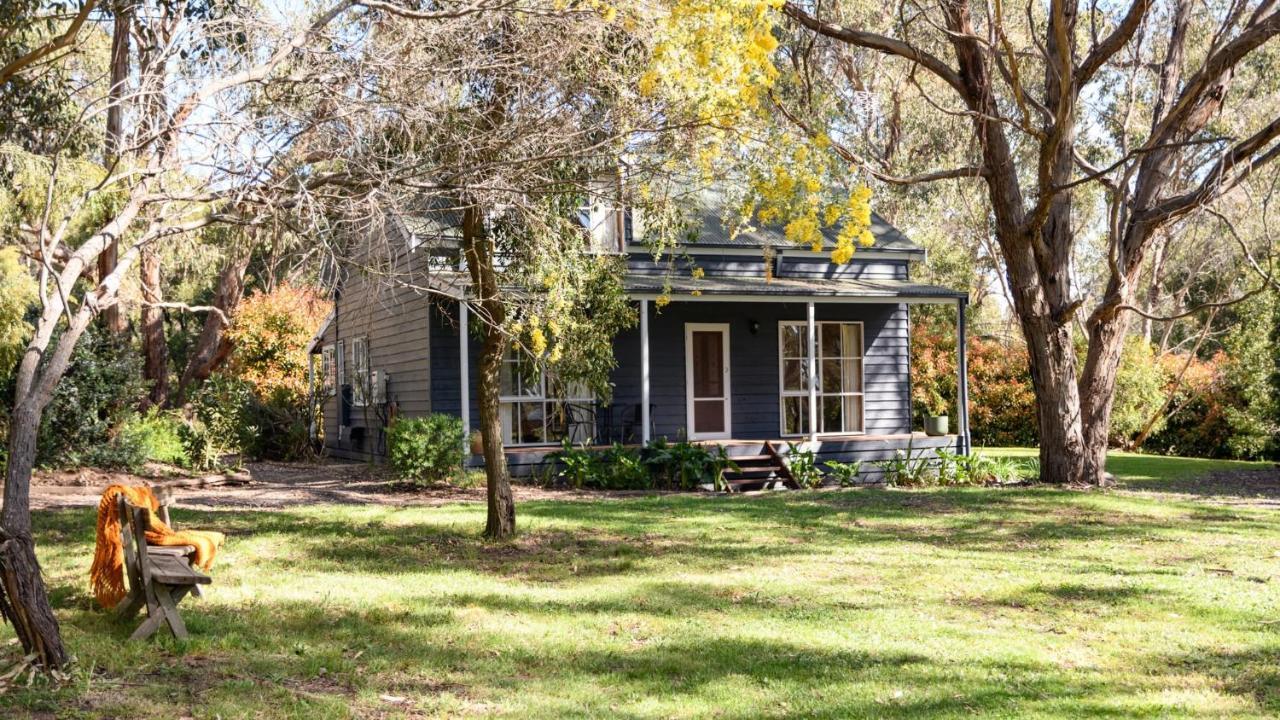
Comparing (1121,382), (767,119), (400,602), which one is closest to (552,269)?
(767,119)

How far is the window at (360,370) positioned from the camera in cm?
2116

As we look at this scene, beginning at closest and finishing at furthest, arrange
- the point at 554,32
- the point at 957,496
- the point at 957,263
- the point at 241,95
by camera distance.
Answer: the point at 241,95 → the point at 554,32 → the point at 957,496 → the point at 957,263

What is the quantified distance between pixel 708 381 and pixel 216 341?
11.9m

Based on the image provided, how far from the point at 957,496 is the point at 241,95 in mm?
10112

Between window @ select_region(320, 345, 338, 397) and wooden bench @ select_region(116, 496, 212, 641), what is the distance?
16.9 meters

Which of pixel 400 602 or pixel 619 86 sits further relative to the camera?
pixel 619 86

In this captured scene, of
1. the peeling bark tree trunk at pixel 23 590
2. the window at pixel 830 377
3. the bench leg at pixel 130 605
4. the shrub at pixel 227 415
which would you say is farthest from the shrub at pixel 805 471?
the peeling bark tree trunk at pixel 23 590

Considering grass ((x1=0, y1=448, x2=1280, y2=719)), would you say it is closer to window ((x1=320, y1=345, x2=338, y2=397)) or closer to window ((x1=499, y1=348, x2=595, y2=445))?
window ((x1=499, y1=348, x2=595, y2=445))

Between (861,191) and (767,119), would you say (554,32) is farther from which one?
(861,191)

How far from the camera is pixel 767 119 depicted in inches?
398

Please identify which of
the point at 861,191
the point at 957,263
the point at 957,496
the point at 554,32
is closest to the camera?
the point at 554,32

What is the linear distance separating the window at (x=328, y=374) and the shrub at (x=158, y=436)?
12.5 ft

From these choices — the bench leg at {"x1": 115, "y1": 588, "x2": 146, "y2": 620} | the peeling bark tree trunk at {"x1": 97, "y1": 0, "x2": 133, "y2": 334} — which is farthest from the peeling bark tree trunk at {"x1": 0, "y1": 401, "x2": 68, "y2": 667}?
the peeling bark tree trunk at {"x1": 97, "y1": 0, "x2": 133, "y2": 334}

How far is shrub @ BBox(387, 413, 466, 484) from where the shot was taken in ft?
49.0
